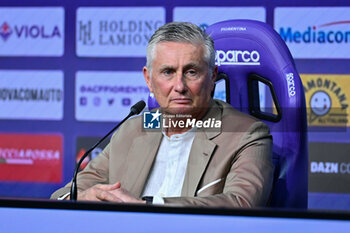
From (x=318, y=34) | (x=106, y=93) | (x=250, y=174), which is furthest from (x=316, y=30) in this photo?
(x=250, y=174)

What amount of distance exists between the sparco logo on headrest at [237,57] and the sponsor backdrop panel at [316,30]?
1150mm

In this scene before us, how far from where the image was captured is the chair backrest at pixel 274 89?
1257 millimetres

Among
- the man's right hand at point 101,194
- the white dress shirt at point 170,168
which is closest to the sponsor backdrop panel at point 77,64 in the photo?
the white dress shirt at point 170,168

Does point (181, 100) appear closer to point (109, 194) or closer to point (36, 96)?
point (109, 194)

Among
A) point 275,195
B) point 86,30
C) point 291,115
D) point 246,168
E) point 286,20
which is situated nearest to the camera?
→ point 246,168

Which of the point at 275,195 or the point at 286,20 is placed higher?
the point at 286,20

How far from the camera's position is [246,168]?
1.07 m

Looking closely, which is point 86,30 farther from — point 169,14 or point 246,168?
point 246,168

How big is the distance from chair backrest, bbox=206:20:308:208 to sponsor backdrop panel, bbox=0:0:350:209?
→ 1147mm

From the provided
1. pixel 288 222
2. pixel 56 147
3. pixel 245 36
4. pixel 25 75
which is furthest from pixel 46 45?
pixel 288 222

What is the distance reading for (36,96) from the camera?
2656mm

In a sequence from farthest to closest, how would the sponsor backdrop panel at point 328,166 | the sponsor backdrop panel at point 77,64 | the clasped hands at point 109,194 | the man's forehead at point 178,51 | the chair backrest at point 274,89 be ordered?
the sponsor backdrop panel at point 77,64 → the sponsor backdrop panel at point 328,166 → the chair backrest at point 274,89 → the man's forehead at point 178,51 → the clasped hands at point 109,194

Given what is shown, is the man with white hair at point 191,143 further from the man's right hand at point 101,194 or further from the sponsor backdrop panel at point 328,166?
the sponsor backdrop panel at point 328,166

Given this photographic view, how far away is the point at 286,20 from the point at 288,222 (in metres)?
2.09
